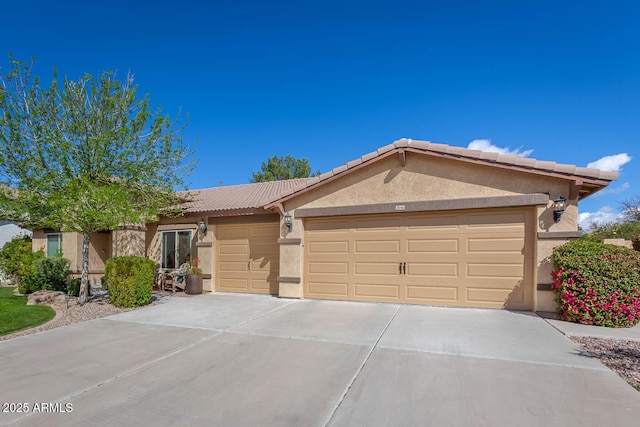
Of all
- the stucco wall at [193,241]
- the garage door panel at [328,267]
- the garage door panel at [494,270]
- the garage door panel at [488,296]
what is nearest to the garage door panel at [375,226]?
the garage door panel at [328,267]

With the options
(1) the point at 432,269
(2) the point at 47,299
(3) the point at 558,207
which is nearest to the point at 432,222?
(1) the point at 432,269

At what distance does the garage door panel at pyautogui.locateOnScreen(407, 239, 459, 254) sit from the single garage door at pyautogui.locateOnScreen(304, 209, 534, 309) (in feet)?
0.08

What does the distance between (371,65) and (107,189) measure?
36.5 feet

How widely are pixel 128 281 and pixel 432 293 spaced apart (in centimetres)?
840

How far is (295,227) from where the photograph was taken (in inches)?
406

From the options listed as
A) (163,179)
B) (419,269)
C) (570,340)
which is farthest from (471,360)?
(163,179)

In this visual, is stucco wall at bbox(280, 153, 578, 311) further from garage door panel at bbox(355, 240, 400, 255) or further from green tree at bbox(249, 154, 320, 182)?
green tree at bbox(249, 154, 320, 182)

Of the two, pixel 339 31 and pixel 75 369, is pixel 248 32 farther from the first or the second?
pixel 75 369

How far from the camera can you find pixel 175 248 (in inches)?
515

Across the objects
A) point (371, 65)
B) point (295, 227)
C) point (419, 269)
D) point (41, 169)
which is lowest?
point (419, 269)

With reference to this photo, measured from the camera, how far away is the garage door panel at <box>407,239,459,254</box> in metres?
8.66

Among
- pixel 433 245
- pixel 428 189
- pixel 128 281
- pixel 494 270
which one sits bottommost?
pixel 128 281

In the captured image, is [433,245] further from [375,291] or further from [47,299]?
[47,299]

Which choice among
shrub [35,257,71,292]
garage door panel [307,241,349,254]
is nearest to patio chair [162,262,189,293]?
shrub [35,257,71,292]
